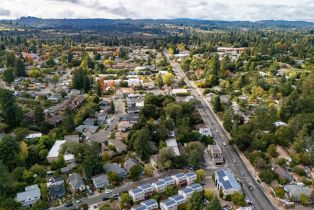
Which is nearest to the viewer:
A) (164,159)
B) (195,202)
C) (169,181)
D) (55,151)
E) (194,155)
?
(195,202)

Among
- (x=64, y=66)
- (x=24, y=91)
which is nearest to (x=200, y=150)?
(x=24, y=91)

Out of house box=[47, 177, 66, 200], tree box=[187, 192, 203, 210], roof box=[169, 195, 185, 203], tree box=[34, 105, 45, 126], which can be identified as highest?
tree box=[34, 105, 45, 126]

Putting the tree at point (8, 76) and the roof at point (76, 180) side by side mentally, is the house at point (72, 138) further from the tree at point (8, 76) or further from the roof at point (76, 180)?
the tree at point (8, 76)

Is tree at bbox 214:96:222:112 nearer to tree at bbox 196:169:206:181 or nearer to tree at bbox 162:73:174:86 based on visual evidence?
tree at bbox 162:73:174:86

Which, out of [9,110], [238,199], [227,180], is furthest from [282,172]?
[9,110]

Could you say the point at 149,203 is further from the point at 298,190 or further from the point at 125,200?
the point at 298,190

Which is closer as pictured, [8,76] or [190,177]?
[190,177]

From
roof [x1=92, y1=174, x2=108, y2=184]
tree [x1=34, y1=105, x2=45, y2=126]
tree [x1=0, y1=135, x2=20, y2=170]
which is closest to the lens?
roof [x1=92, y1=174, x2=108, y2=184]

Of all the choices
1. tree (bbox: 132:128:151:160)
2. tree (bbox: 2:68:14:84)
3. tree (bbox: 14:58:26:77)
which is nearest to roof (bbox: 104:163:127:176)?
tree (bbox: 132:128:151:160)
